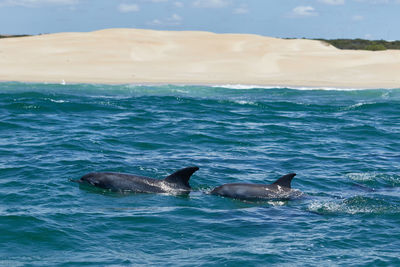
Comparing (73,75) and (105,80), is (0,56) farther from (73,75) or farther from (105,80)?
(105,80)

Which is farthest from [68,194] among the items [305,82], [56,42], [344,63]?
[56,42]

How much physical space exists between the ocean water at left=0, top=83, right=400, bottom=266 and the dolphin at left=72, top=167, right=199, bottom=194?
274mm

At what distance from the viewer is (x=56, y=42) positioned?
177 feet

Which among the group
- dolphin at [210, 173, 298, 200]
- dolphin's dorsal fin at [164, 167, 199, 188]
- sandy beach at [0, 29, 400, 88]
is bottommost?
dolphin at [210, 173, 298, 200]

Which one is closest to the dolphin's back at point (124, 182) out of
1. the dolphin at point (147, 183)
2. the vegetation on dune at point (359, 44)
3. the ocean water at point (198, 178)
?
the dolphin at point (147, 183)

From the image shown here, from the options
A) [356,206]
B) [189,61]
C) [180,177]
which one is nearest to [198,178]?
[180,177]

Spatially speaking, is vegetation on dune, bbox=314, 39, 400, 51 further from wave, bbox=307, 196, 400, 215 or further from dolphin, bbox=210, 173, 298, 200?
dolphin, bbox=210, 173, 298, 200

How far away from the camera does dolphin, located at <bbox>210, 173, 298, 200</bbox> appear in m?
12.3

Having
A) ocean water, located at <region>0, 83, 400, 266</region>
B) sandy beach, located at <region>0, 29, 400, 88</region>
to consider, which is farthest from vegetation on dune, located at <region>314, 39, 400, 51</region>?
ocean water, located at <region>0, 83, 400, 266</region>

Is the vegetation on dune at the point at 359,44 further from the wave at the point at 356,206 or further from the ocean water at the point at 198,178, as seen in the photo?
the wave at the point at 356,206

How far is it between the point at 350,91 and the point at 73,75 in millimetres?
17325

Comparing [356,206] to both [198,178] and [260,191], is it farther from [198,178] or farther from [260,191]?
[198,178]

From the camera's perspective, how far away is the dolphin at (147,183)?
12641 millimetres

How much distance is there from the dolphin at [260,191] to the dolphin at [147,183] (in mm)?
770
